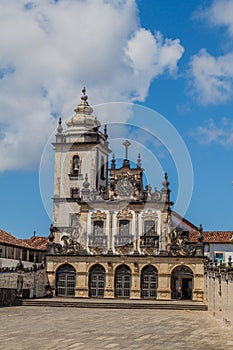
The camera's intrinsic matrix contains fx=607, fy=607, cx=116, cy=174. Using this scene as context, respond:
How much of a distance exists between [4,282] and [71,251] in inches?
353

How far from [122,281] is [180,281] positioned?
6239 mm

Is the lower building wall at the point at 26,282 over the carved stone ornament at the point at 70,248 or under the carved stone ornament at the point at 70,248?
under

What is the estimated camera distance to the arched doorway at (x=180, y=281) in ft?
161

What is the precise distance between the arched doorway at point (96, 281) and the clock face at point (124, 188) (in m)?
6.66

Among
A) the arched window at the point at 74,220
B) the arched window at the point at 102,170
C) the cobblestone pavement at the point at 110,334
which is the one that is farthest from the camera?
the arched window at the point at 102,170

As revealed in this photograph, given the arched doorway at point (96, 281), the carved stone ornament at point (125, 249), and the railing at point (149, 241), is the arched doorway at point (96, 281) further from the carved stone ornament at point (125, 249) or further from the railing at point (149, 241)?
the railing at point (149, 241)

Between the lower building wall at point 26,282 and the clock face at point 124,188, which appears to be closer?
the lower building wall at point 26,282

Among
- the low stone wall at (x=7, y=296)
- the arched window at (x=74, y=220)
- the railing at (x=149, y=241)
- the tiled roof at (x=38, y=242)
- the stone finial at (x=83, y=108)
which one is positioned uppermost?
the stone finial at (x=83, y=108)

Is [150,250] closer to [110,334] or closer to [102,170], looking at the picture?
[102,170]

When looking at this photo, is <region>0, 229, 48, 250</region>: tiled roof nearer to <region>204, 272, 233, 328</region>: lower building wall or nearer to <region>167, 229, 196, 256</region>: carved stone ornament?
<region>167, 229, 196, 256</region>: carved stone ornament

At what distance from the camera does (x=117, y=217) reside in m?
52.4

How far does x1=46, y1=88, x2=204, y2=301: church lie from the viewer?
162 ft

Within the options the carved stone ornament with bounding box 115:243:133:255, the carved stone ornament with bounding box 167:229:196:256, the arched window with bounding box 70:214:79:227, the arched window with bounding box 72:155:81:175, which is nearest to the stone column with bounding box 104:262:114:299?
the carved stone ornament with bounding box 115:243:133:255

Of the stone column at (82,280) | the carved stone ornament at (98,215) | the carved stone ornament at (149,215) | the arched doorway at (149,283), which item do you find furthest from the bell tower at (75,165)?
the arched doorway at (149,283)
